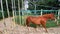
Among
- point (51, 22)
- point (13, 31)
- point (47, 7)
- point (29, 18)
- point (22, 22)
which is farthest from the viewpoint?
point (47, 7)

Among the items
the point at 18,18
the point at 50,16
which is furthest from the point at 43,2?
the point at 50,16

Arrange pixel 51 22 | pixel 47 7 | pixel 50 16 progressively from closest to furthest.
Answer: pixel 50 16 < pixel 51 22 < pixel 47 7

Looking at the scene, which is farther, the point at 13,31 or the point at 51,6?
the point at 51,6

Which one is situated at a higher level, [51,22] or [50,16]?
[50,16]

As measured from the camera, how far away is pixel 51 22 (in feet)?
36.7

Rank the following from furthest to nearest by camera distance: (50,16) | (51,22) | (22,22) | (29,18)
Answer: (51,22)
(22,22)
(29,18)
(50,16)

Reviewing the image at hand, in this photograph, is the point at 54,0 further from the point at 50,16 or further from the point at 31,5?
the point at 50,16

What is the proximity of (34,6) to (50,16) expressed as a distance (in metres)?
9.22

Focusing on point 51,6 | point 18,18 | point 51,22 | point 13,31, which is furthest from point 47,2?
point 13,31

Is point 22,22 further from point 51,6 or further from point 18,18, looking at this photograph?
point 51,6

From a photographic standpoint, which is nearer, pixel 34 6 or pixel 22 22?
pixel 22 22

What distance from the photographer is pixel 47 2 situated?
17250 mm

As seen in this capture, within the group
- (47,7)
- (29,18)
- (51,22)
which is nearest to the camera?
(29,18)

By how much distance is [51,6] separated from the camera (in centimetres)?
1698
